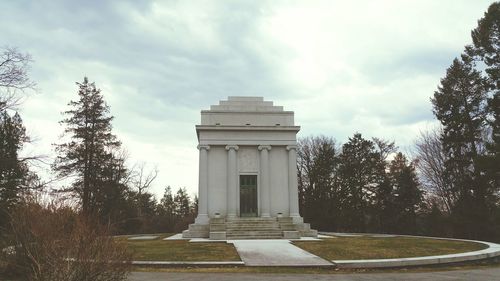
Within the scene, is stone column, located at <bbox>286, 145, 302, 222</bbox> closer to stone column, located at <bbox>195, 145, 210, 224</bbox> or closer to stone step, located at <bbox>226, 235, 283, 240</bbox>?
stone step, located at <bbox>226, 235, 283, 240</bbox>

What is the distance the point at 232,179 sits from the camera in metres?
27.2

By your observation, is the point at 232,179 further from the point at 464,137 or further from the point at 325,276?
the point at 464,137

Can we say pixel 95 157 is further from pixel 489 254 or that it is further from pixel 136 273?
pixel 489 254

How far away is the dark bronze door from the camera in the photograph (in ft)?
90.0

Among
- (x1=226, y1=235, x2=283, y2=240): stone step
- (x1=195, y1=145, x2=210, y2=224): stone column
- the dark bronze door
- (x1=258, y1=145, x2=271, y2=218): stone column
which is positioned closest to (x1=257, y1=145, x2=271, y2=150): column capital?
(x1=258, y1=145, x2=271, y2=218): stone column

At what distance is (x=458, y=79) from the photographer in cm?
3322

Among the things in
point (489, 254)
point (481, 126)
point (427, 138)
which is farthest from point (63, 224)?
point (427, 138)

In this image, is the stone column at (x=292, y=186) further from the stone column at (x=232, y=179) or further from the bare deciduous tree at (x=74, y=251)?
the bare deciduous tree at (x=74, y=251)

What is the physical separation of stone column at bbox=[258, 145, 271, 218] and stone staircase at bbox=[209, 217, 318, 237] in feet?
3.41

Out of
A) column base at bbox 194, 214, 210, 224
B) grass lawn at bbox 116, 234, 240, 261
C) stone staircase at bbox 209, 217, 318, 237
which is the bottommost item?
grass lawn at bbox 116, 234, 240, 261

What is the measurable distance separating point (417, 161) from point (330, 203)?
35.4 ft

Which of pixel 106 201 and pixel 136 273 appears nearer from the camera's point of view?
pixel 136 273

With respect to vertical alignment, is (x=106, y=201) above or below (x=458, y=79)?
below

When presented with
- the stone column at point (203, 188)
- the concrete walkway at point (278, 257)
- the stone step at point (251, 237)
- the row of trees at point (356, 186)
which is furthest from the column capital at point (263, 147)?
the row of trees at point (356, 186)
